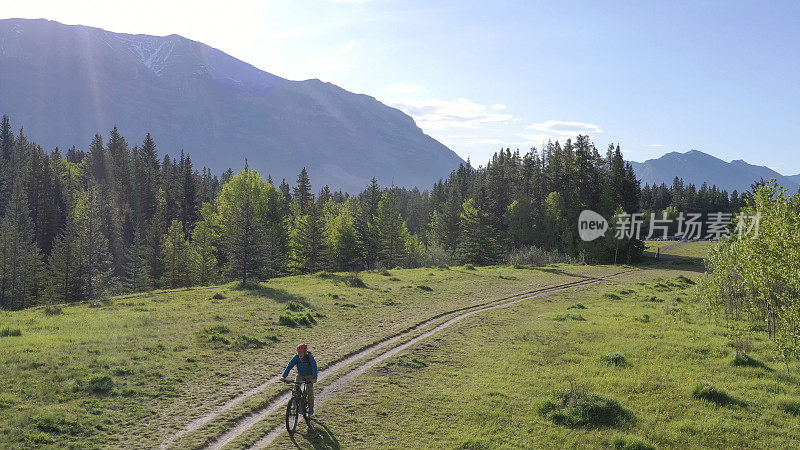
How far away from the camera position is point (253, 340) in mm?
21828

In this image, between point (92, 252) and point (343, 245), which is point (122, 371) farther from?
point (343, 245)

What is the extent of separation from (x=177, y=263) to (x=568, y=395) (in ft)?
199

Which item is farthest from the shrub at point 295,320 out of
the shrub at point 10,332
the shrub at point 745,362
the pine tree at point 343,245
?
the pine tree at point 343,245

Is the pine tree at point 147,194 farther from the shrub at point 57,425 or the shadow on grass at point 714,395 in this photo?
the shadow on grass at point 714,395

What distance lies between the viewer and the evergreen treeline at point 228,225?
182 feet

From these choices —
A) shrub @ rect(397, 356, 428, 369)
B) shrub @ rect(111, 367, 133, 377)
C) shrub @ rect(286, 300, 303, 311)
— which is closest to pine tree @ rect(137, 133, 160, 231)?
shrub @ rect(286, 300, 303, 311)

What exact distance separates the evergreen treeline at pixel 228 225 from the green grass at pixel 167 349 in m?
16.1

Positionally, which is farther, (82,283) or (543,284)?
(82,283)

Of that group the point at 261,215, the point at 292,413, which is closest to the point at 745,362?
the point at 292,413

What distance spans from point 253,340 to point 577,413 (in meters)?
15.5

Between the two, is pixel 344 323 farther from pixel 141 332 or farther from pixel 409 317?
pixel 141 332

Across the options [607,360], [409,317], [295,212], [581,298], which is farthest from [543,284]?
[295,212]

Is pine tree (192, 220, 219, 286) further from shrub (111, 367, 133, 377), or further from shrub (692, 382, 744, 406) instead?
shrub (692, 382, 744, 406)

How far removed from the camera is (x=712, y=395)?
15.5 meters
